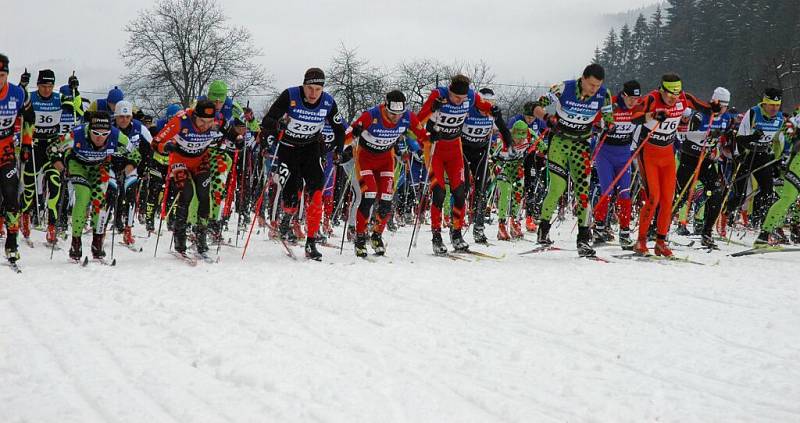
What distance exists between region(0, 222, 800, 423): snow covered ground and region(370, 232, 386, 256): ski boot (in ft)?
4.66

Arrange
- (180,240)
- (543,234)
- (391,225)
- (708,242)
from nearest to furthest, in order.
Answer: (180,240), (543,234), (708,242), (391,225)

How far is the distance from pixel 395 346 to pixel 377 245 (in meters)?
4.17

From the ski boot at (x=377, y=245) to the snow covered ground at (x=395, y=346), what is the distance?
55.9 inches

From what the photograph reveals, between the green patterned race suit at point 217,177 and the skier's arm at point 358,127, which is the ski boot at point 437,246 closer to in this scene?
the skier's arm at point 358,127

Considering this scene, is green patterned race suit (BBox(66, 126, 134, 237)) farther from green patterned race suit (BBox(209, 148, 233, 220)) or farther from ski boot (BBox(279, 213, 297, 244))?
ski boot (BBox(279, 213, 297, 244))

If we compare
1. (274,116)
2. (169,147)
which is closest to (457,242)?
(274,116)

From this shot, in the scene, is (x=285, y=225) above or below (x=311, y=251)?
above

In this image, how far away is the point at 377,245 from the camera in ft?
26.3

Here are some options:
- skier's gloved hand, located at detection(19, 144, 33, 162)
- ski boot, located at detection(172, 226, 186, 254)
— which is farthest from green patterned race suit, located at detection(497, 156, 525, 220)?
skier's gloved hand, located at detection(19, 144, 33, 162)

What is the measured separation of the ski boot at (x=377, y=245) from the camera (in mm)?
7926

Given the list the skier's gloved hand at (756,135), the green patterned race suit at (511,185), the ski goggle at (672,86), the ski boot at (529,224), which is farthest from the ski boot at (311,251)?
the skier's gloved hand at (756,135)

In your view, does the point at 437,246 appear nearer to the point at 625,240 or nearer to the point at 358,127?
the point at 358,127

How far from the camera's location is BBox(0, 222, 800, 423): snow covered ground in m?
2.96

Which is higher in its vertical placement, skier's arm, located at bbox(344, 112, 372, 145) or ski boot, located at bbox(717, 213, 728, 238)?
skier's arm, located at bbox(344, 112, 372, 145)
